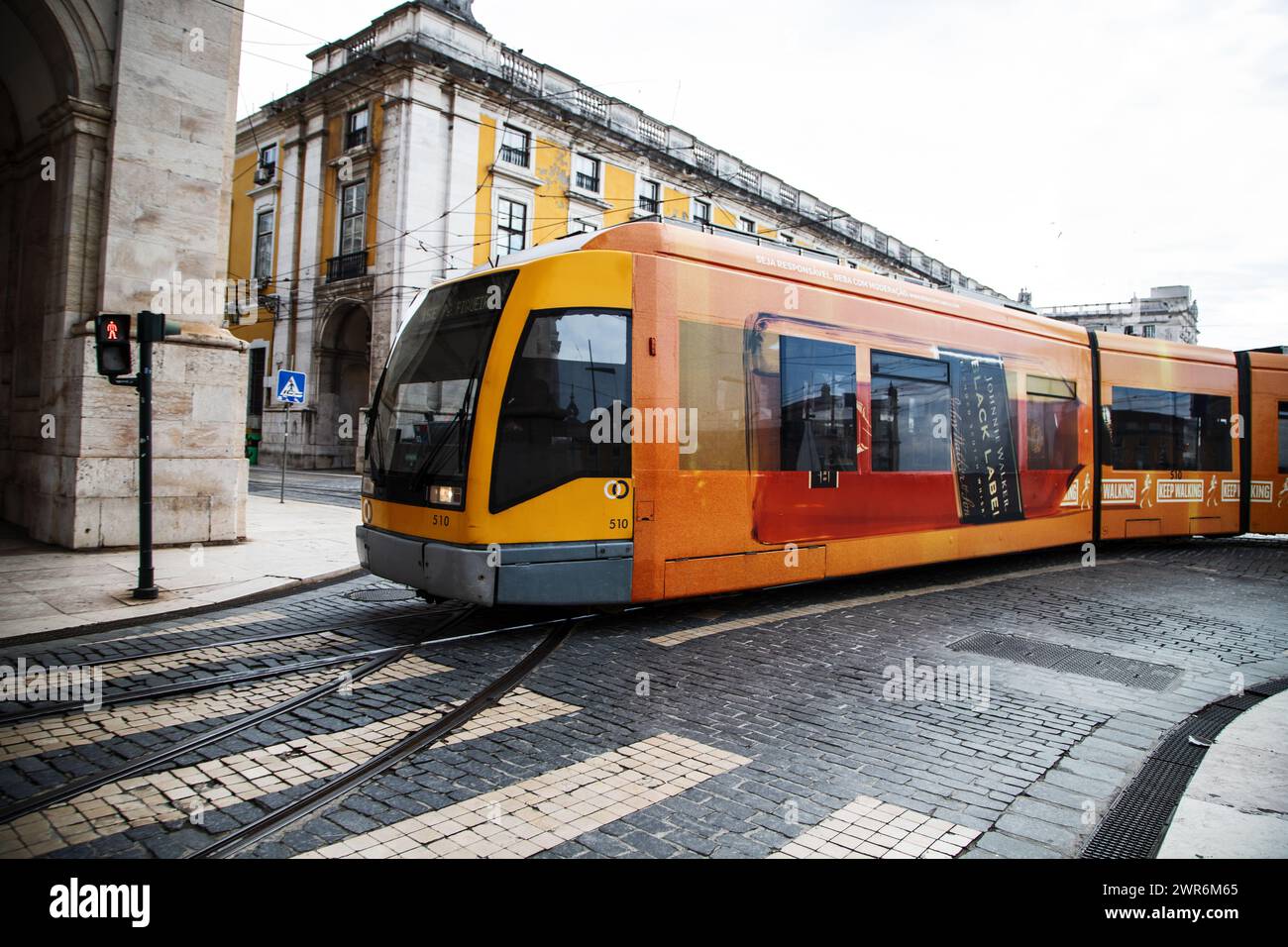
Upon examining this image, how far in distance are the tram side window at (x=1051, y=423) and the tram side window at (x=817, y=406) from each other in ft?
12.7

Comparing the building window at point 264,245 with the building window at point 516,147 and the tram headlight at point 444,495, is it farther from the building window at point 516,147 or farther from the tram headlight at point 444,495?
the tram headlight at point 444,495

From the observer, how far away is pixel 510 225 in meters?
29.6

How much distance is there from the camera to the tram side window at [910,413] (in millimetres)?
8570

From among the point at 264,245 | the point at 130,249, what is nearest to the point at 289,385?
the point at 130,249

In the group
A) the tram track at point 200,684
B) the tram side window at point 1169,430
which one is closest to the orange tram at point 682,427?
the tram track at point 200,684

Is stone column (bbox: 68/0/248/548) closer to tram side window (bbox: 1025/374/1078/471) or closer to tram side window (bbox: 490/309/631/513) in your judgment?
tram side window (bbox: 490/309/631/513)

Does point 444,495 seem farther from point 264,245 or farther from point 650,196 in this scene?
point 264,245

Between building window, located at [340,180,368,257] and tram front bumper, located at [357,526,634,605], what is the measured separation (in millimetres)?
25804

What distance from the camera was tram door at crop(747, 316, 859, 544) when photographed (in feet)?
24.3

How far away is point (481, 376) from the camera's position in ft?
20.0

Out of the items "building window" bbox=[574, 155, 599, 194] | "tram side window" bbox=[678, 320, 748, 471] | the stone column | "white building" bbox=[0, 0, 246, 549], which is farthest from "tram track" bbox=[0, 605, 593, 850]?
"building window" bbox=[574, 155, 599, 194]

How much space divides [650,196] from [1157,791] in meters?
33.5
